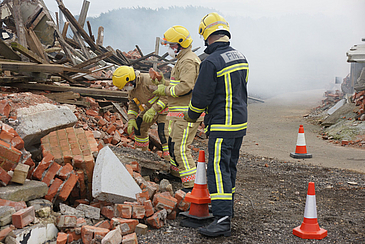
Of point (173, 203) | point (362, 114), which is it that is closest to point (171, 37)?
point (173, 203)

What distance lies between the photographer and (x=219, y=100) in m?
3.14

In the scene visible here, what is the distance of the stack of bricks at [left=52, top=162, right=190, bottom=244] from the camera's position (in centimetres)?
279

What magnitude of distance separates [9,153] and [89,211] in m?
0.90

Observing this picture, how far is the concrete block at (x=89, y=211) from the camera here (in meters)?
3.17

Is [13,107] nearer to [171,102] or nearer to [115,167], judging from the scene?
[115,167]

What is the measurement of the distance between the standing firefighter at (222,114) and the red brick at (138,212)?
57cm

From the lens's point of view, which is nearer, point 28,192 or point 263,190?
point 28,192

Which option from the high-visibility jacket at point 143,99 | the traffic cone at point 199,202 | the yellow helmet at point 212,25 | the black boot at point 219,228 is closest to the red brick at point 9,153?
the traffic cone at point 199,202

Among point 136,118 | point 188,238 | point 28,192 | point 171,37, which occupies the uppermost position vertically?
point 171,37

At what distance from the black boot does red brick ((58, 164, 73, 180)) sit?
4.74ft

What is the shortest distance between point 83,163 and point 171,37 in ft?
6.32

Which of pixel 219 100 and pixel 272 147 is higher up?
pixel 219 100

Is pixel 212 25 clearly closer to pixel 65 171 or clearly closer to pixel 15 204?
pixel 65 171

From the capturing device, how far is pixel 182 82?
411 centimetres
